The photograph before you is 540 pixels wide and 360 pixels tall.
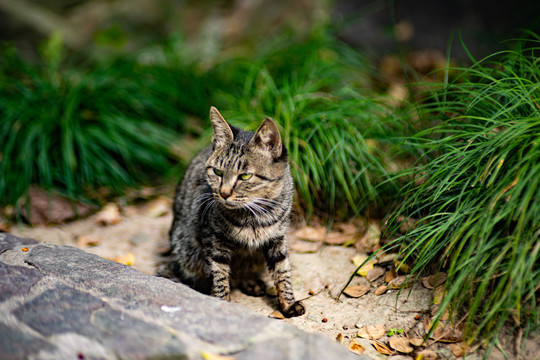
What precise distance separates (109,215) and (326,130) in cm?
203

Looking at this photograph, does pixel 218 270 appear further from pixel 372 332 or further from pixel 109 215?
pixel 109 215

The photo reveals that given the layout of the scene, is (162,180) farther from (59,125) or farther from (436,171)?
(436,171)

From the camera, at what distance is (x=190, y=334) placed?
184 centimetres

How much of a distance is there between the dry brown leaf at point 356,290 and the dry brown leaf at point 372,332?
11.3 inches

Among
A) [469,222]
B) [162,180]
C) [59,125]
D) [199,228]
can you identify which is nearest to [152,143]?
[162,180]

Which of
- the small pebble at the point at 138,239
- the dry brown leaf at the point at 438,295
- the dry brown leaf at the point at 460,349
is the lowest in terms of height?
the small pebble at the point at 138,239

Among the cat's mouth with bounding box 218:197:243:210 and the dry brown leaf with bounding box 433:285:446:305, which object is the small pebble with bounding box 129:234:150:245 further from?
the dry brown leaf with bounding box 433:285:446:305

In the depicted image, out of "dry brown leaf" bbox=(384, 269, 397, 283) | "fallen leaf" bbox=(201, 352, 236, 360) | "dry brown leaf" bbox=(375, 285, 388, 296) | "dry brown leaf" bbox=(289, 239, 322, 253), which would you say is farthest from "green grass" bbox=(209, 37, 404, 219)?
"fallen leaf" bbox=(201, 352, 236, 360)

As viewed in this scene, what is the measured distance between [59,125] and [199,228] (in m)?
2.13

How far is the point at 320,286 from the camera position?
2838 millimetres

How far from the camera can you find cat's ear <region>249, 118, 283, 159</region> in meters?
2.38

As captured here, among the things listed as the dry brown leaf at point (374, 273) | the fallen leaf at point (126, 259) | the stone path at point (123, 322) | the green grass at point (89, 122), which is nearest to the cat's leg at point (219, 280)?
the stone path at point (123, 322)

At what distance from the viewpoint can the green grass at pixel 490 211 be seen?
198 cm

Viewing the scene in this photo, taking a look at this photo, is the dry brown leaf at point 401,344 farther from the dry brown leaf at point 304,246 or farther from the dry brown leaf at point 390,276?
the dry brown leaf at point 304,246
